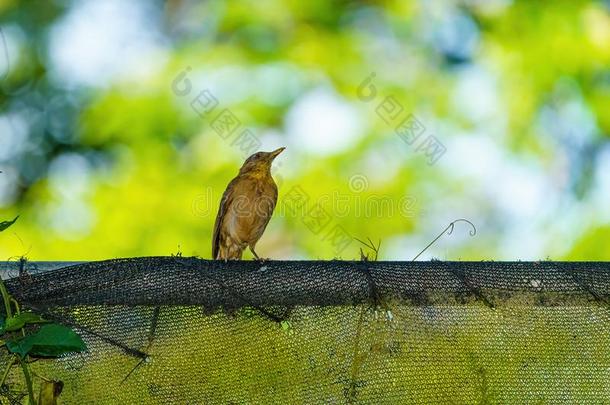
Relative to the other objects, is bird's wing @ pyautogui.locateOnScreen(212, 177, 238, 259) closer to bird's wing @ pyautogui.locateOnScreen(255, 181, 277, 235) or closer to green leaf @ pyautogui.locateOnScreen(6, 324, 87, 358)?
bird's wing @ pyautogui.locateOnScreen(255, 181, 277, 235)

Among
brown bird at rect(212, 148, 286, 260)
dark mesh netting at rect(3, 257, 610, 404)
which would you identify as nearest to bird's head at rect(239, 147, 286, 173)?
brown bird at rect(212, 148, 286, 260)

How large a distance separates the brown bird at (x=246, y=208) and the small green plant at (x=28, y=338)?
12.7ft

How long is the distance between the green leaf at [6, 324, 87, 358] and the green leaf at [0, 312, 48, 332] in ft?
0.17

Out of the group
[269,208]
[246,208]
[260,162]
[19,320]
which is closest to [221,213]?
[246,208]

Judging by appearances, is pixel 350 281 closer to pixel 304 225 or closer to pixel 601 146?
pixel 304 225

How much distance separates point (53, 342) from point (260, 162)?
4.40m

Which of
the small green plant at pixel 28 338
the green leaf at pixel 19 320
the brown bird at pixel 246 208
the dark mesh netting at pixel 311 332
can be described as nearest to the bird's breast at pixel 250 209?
the brown bird at pixel 246 208

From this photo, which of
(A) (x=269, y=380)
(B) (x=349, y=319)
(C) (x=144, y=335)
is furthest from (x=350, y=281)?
(C) (x=144, y=335)

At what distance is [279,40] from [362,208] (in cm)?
184

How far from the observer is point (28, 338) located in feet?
9.75

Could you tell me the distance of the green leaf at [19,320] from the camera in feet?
9.80

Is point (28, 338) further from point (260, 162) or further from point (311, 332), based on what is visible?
point (260, 162)

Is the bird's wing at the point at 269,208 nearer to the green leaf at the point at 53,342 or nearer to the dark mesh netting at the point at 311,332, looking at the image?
the dark mesh netting at the point at 311,332

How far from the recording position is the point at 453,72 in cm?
909
